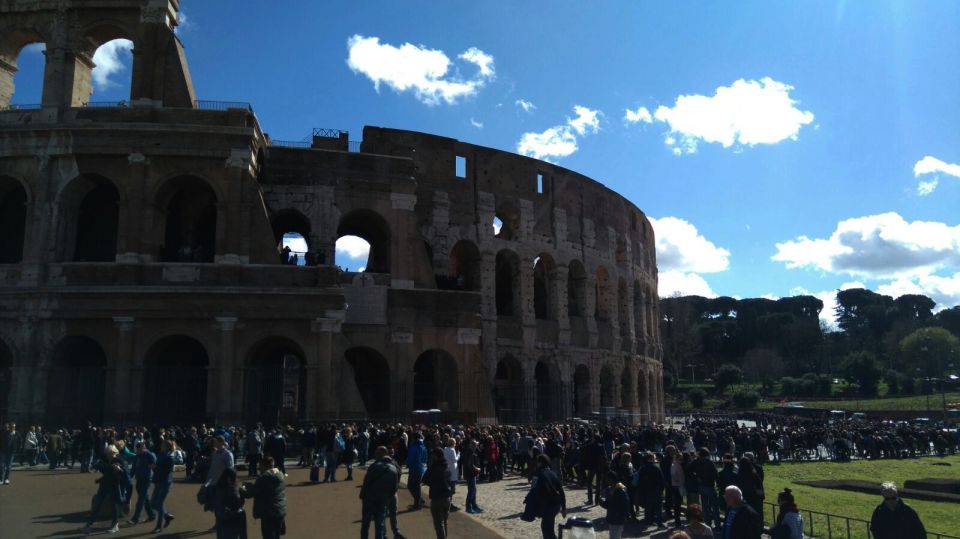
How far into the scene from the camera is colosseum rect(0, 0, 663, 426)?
21.0m

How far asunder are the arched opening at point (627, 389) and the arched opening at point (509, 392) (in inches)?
330

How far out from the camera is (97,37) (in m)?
24.1

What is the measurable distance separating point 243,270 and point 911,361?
2976 inches

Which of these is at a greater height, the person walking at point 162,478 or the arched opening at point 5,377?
the arched opening at point 5,377

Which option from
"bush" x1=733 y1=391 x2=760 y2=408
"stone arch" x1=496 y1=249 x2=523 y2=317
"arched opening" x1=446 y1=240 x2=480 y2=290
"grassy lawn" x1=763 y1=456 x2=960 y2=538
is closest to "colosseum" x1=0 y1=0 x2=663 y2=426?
"arched opening" x1=446 y1=240 x2=480 y2=290

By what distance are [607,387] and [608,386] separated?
0.08m

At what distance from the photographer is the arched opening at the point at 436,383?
993 inches

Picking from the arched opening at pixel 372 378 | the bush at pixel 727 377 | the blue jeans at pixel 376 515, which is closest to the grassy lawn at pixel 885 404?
the bush at pixel 727 377

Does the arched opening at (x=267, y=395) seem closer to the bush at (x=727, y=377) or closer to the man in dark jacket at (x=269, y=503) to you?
the man in dark jacket at (x=269, y=503)

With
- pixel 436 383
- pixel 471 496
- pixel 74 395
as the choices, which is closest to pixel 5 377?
pixel 74 395

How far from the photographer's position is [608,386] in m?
36.5

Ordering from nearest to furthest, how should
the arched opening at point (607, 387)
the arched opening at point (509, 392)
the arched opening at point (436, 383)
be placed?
the arched opening at point (436, 383)
the arched opening at point (509, 392)
the arched opening at point (607, 387)

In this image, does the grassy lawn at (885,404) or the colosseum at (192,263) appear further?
the grassy lawn at (885,404)

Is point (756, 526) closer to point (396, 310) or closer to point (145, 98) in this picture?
point (396, 310)
